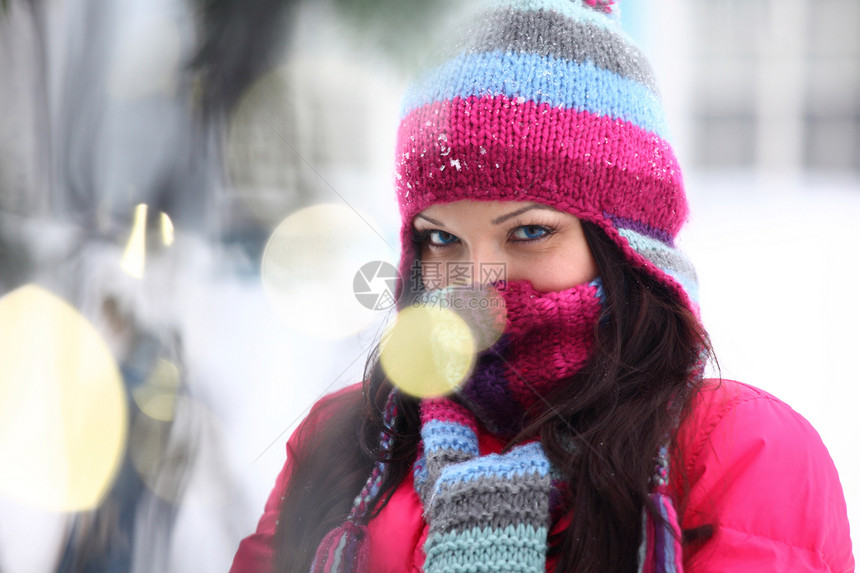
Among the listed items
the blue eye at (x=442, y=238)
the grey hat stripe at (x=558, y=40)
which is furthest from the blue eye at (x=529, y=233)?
the grey hat stripe at (x=558, y=40)

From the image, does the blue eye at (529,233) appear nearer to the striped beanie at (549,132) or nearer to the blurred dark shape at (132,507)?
the striped beanie at (549,132)

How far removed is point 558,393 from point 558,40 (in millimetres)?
605

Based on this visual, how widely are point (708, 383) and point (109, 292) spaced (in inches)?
35.7

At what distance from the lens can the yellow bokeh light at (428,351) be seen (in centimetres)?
108

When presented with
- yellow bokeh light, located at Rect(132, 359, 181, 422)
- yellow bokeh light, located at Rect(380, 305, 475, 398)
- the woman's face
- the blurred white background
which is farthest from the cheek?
yellow bokeh light, located at Rect(132, 359, 181, 422)

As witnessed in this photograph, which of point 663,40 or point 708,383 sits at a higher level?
point 663,40

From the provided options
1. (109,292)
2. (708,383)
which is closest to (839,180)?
(708,383)

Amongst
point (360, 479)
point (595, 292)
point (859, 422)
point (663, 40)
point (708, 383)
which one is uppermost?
point (663, 40)

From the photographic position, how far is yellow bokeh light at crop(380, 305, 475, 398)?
108 centimetres

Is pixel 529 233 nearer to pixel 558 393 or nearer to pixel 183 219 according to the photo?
pixel 558 393

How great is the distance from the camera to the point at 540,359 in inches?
41.4

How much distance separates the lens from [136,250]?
0.45m

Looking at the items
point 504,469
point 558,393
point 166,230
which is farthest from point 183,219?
→ point 558,393

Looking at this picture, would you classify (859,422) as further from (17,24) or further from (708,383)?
(17,24)
